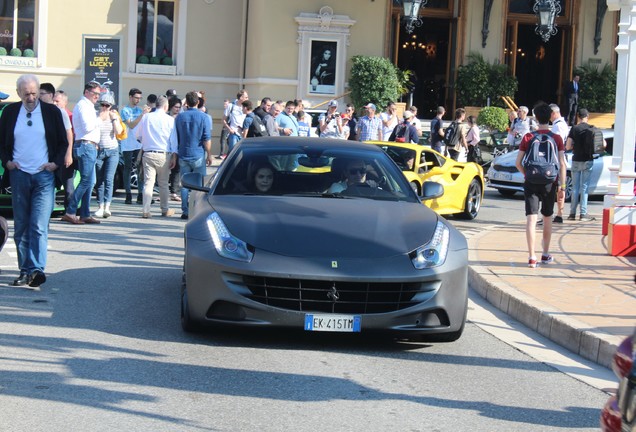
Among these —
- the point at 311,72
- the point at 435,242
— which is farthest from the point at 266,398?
the point at 311,72

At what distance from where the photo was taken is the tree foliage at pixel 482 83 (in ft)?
104

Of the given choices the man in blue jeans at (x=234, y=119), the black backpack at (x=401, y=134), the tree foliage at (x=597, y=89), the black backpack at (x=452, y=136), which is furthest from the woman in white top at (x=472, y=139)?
the tree foliage at (x=597, y=89)

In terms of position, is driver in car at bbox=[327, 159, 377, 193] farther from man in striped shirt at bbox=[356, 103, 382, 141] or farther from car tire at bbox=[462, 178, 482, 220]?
man in striped shirt at bbox=[356, 103, 382, 141]

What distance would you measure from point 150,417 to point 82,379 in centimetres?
96

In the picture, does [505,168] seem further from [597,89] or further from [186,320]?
[186,320]

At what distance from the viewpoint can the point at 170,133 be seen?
54.9 ft

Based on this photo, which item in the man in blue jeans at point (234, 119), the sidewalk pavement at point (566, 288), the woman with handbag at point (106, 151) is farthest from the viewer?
the man in blue jeans at point (234, 119)

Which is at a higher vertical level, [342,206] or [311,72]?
[311,72]

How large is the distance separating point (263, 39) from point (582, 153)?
15.3m

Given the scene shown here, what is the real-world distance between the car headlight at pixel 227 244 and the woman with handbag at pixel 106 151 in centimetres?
811

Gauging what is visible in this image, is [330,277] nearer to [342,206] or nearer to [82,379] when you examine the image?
[342,206]

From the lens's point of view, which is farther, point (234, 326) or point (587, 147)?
point (587, 147)

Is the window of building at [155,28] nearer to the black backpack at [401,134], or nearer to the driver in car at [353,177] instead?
the black backpack at [401,134]

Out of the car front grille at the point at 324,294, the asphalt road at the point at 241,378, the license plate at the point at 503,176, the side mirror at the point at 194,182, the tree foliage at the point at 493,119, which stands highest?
the tree foliage at the point at 493,119
